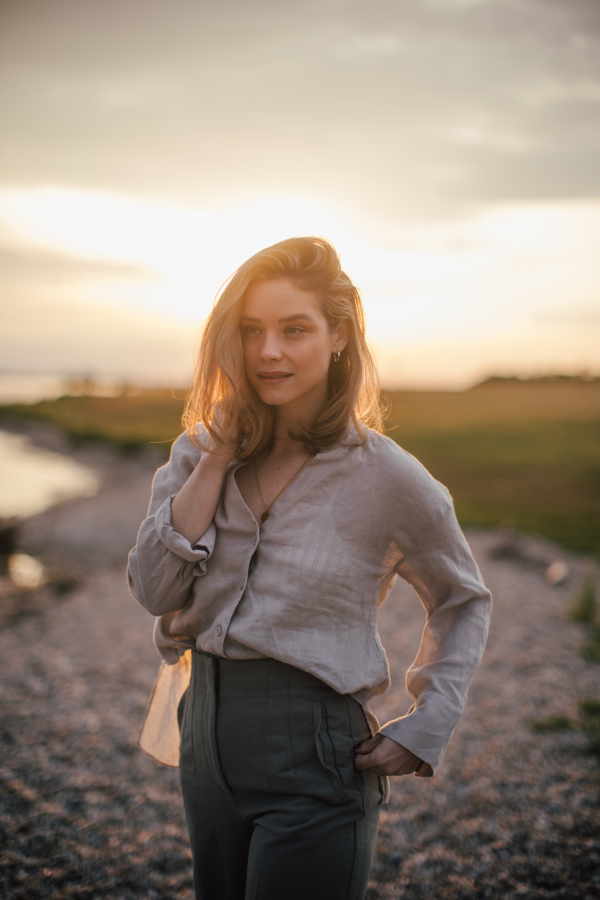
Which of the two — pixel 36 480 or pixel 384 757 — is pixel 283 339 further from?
pixel 36 480

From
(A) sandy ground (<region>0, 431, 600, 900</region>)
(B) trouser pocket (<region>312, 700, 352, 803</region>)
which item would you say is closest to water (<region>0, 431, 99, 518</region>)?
(A) sandy ground (<region>0, 431, 600, 900</region>)

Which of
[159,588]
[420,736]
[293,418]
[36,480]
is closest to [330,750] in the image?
[420,736]

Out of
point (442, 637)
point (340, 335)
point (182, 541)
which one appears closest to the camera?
point (182, 541)

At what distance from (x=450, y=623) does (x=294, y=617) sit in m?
0.58

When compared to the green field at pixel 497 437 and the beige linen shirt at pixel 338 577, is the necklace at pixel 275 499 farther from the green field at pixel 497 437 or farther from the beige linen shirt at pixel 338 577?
the green field at pixel 497 437

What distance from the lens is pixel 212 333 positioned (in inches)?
79.8

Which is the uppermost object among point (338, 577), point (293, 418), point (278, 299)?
point (278, 299)

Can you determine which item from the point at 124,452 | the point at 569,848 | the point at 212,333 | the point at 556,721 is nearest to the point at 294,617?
the point at 212,333

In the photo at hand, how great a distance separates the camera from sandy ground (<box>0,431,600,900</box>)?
3.71 metres

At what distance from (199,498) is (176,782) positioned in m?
4.24

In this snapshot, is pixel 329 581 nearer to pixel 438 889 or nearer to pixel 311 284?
pixel 311 284

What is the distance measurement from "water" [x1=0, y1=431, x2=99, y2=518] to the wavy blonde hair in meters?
17.3

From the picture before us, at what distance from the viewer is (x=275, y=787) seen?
1781mm

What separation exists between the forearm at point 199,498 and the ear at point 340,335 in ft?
1.92
